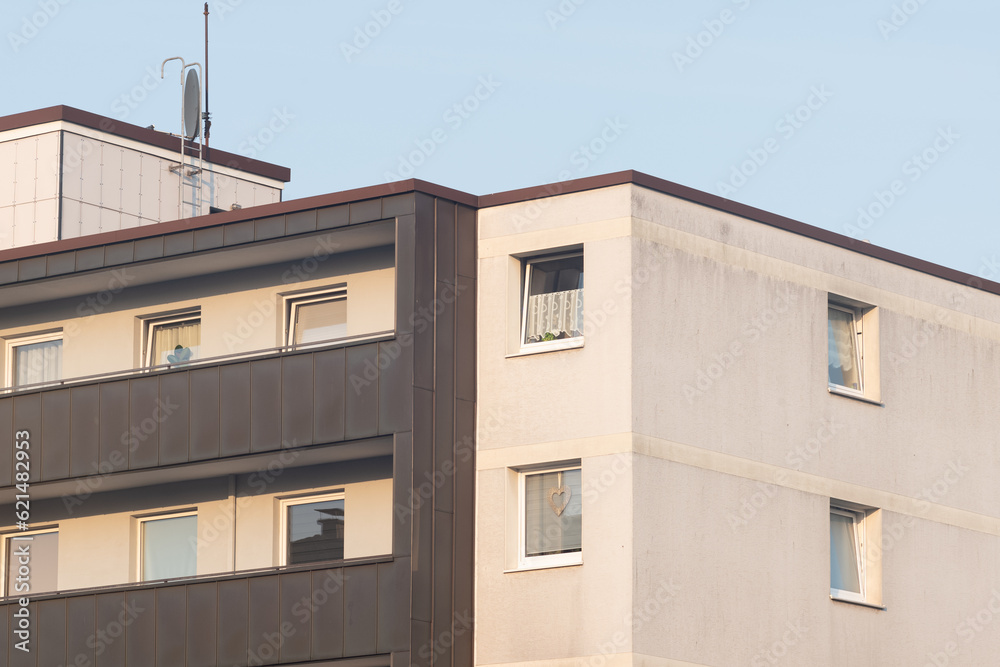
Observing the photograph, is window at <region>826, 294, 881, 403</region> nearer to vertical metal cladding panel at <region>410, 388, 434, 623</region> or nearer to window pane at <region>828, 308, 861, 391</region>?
window pane at <region>828, 308, 861, 391</region>

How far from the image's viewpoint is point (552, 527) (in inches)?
1058

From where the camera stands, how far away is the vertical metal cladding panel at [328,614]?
86.8 feet

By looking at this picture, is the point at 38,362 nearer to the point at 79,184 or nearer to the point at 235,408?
the point at 79,184

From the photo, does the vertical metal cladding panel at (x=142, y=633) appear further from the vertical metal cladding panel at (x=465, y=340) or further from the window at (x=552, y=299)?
the window at (x=552, y=299)

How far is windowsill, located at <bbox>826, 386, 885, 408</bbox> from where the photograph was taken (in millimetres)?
29312

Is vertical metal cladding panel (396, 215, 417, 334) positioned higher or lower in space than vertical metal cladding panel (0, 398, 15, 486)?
higher

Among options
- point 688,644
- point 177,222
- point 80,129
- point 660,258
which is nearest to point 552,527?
point 688,644

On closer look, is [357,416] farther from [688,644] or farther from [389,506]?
[688,644]

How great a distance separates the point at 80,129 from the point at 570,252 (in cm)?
1219

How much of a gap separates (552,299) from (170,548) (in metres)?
7.95

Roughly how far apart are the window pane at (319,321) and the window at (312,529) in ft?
8.51

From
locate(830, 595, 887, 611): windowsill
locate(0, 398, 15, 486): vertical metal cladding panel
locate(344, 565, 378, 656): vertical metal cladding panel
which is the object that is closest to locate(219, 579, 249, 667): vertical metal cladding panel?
locate(344, 565, 378, 656): vertical metal cladding panel

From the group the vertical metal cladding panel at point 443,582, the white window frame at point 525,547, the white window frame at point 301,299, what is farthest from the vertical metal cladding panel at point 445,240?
the vertical metal cladding panel at point 443,582

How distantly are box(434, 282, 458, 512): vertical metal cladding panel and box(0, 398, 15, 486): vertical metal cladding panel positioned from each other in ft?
25.5
